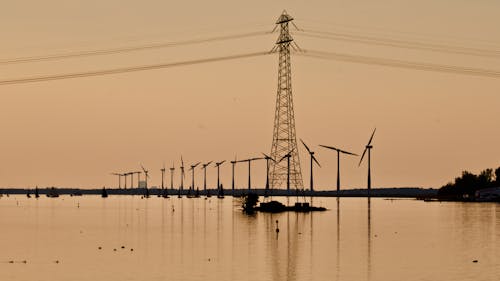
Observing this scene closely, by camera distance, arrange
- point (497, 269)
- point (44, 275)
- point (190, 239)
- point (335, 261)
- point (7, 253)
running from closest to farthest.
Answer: point (44, 275)
point (497, 269)
point (335, 261)
point (7, 253)
point (190, 239)

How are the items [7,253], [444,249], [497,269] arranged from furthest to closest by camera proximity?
[444,249], [7,253], [497,269]

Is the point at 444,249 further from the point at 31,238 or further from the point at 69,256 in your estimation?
the point at 31,238

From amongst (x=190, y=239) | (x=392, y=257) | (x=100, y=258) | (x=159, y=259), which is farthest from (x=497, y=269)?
(x=190, y=239)

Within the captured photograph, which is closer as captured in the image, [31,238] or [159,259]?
[159,259]

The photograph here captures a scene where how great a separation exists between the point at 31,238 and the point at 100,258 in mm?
47046

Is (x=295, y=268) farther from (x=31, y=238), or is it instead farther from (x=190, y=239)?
(x=31, y=238)

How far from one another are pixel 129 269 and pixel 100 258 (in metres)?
15.5

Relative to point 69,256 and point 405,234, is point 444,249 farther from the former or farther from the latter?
point 69,256

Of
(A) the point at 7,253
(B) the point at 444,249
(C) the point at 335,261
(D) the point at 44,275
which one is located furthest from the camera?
(B) the point at 444,249

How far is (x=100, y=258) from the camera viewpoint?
408 ft

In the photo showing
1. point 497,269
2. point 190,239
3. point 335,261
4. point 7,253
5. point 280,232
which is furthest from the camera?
point 280,232

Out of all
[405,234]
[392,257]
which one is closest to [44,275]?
[392,257]

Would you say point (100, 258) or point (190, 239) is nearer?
point (100, 258)

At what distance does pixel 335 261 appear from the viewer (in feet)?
403
